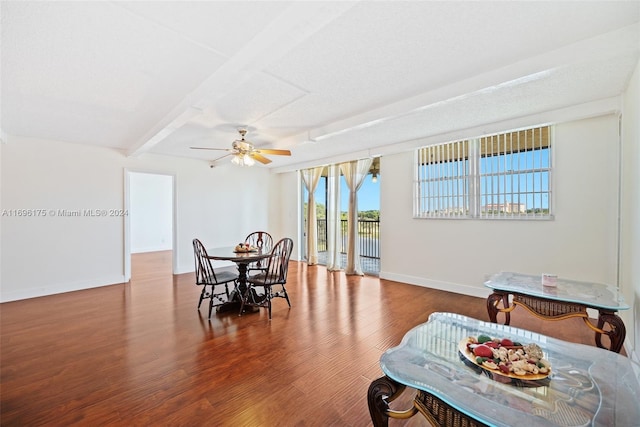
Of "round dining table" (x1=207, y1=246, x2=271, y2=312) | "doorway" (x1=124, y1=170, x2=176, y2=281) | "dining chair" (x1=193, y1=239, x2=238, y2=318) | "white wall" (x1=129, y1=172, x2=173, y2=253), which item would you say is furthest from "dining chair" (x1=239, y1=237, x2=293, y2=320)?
"white wall" (x1=129, y1=172, x2=173, y2=253)

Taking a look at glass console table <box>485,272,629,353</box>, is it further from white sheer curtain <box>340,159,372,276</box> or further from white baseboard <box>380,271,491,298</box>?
white sheer curtain <box>340,159,372,276</box>

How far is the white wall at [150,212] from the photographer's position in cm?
866

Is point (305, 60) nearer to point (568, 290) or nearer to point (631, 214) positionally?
point (568, 290)

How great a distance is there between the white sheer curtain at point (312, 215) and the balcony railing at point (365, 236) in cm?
43

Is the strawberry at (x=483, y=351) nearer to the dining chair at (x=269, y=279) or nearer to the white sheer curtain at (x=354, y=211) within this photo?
the dining chair at (x=269, y=279)

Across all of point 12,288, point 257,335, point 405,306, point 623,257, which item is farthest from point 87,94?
point 623,257

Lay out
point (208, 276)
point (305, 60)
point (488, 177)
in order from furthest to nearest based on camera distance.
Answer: point (488, 177), point (208, 276), point (305, 60)

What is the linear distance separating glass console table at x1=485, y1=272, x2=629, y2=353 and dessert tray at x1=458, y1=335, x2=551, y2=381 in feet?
3.43

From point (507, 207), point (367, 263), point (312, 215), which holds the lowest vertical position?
point (367, 263)

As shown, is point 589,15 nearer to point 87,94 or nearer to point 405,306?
point 405,306

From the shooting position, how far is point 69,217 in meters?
4.47

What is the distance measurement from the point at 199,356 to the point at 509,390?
232cm

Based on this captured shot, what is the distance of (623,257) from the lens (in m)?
2.73

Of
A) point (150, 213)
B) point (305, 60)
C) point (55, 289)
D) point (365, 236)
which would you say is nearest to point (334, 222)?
point (365, 236)
